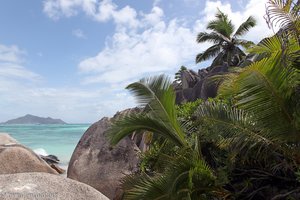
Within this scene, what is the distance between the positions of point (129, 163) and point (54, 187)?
16.7 feet

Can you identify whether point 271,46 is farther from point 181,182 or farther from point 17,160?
point 17,160

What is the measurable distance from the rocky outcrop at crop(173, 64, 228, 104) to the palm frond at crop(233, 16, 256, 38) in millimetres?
3893

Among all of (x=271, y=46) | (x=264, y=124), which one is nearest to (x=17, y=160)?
(x=264, y=124)

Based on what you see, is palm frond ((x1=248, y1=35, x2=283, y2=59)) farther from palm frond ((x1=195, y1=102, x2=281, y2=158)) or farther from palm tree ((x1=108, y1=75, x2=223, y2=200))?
palm tree ((x1=108, y1=75, x2=223, y2=200))

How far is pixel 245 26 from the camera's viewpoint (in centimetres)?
2938

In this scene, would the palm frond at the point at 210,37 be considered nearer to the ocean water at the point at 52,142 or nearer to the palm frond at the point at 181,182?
the ocean water at the point at 52,142

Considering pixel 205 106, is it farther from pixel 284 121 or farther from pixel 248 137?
pixel 284 121

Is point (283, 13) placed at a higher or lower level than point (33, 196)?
higher

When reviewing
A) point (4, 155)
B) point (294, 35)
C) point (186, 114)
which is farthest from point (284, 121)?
point (4, 155)

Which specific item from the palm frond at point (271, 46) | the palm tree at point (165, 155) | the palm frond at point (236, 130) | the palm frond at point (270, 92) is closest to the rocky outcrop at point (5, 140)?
the palm tree at point (165, 155)

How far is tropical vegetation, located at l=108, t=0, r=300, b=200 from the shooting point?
15.3 feet

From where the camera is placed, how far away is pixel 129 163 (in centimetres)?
922

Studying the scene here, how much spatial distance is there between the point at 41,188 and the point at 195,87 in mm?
20127

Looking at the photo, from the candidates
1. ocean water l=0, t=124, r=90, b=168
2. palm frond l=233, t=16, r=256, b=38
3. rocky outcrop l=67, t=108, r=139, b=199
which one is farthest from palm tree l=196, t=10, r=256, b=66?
rocky outcrop l=67, t=108, r=139, b=199
